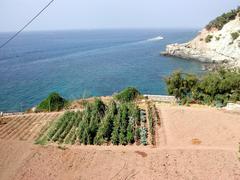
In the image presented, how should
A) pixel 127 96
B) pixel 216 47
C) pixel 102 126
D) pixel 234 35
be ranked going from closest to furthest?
pixel 102 126
pixel 127 96
pixel 234 35
pixel 216 47

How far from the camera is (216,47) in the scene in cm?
6097

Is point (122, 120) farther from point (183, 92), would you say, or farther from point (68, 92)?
point (68, 92)

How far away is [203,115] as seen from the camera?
22.2 m

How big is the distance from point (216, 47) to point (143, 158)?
50760 mm

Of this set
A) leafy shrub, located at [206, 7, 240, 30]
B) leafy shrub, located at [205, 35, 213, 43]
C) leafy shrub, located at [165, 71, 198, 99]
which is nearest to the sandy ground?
leafy shrub, located at [165, 71, 198, 99]

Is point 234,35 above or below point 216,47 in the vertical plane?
above

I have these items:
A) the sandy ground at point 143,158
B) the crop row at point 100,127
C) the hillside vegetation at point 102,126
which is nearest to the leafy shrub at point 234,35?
the hillside vegetation at point 102,126

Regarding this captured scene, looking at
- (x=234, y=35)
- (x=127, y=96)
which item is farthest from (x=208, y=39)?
(x=127, y=96)

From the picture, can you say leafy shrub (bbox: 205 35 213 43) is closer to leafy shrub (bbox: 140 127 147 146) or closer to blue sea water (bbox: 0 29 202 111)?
blue sea water (bbox: 0 29 202 111)

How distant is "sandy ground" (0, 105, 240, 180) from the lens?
14.8 m

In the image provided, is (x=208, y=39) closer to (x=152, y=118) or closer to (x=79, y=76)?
(x=79, y=76)

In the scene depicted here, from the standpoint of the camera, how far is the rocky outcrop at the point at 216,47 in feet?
187

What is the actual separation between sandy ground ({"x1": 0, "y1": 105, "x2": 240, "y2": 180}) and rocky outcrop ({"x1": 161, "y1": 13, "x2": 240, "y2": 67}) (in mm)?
36651

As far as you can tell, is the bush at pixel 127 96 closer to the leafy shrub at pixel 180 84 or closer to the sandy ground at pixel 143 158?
the leafy shrub at pixel 180 84
